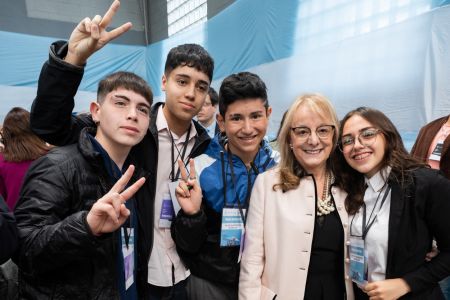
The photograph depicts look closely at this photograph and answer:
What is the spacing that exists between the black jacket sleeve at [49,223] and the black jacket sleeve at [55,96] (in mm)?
161

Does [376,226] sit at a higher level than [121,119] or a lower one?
lower

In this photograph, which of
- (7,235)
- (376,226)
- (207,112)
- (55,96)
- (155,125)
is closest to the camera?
(7,235)

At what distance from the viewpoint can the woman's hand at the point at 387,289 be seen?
1166mm

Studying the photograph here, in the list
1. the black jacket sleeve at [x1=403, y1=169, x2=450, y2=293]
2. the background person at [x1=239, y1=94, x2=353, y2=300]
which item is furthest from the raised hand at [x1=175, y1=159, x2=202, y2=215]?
the black jacket sleeve at [x1=403, y1=169, x2=450, y2=293]

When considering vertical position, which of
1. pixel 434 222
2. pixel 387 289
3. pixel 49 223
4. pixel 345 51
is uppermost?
pixel 345 51

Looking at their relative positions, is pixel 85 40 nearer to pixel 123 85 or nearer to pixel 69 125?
pixel 123 85

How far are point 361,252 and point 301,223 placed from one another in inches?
9.6

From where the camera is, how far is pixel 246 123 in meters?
1.47

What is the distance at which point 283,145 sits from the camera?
1437mm

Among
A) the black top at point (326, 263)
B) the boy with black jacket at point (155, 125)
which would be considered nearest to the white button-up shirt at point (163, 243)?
the boy with black jacket at point (155, 125)

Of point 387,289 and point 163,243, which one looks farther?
point 163,243

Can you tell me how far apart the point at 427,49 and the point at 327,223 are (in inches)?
78.1

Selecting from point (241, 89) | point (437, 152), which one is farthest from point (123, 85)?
point (437, 152)

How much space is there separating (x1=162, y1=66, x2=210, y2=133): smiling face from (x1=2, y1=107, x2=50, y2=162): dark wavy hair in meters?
1.45
